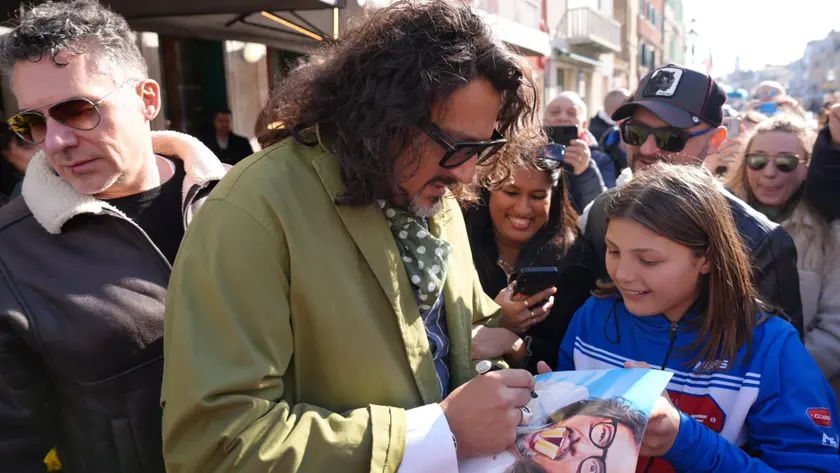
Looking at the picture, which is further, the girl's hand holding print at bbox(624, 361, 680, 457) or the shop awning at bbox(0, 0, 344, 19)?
the shop awning at bbox(0, 0, 344, 19)

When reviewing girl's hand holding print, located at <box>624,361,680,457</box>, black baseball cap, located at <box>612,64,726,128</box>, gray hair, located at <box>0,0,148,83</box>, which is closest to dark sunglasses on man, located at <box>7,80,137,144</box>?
gray hair, located at <box>0,0,148,83</box>

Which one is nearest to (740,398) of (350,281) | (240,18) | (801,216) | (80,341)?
(350,281)

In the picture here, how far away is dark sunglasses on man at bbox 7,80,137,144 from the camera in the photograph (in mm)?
1618

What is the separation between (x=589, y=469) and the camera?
45.0 inches

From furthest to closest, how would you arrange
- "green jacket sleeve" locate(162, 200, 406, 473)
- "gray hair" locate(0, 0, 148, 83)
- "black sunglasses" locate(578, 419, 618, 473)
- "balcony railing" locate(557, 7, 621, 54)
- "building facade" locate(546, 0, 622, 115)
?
"balcony railing" locate(557, 7, 621, 54) → "building facade" locate(546, 0, 622, 115) → "gray hair" locate(0, 0, 148, 83) → "black sunglasses" locate(578, 419, 618, 473) → "green jacket sleeve" locate(162, 200, 406, 473)

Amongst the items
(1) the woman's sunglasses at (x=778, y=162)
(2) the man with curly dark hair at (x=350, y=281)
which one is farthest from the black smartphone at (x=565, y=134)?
(2) the man with curly dark hair at (x=350, y=281)

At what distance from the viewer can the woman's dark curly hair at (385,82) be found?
1238 millimetres

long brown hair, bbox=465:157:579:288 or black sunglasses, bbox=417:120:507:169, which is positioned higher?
black sunglasses, bbox=417:120:507:169

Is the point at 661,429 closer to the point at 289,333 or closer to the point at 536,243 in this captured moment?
the point at 289,333

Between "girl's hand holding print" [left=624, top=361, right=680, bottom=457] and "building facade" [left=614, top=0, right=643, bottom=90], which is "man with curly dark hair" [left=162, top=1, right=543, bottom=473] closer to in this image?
"girl's hand holding print" [left=624, top=361, right=680, bottom=457]

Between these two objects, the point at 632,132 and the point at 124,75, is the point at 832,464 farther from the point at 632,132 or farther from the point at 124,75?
the point at 124,75

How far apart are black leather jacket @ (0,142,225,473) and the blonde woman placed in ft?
7.42

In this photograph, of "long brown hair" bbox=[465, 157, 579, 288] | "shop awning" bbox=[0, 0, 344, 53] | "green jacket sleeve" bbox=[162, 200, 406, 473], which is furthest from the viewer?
"shop awning" bbox=[0, 0, 344, 53]

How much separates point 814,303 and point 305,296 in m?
2.19
